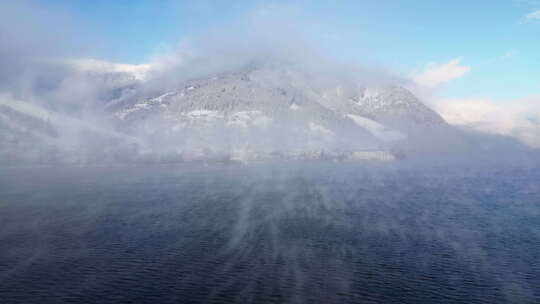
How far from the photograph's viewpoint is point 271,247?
45312mm

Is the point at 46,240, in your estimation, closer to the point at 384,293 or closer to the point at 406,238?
the point at 384,293

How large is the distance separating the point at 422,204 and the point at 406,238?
2634cm

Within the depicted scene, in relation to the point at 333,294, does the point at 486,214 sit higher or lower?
higher

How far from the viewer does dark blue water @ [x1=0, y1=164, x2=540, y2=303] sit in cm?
3297

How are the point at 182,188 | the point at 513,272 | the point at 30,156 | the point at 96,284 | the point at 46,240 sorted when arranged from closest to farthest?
the point at 96,284
the point at 513,272
the point at 46,240
the point at 182,188
the point at 30,156

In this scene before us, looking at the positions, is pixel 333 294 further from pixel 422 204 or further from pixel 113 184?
pixel 113 184

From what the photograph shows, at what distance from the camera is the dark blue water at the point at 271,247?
32969 millimetres

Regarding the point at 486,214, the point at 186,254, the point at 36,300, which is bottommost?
the point at 36,300

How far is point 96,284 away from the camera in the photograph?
34.5m

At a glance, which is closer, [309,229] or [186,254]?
[186,254]

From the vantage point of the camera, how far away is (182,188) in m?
96.4

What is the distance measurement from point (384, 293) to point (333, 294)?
4103 millimetres

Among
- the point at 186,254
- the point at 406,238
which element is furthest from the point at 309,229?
the point at 186,254

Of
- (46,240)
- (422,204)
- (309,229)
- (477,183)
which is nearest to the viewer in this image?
(46,240)
